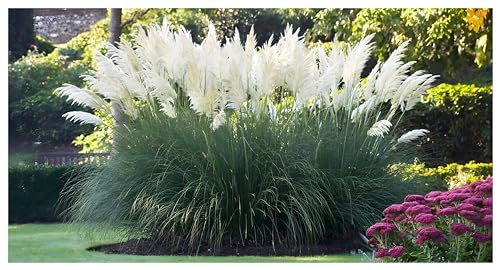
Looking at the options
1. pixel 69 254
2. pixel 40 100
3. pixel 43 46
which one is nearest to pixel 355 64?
pixel 69 254

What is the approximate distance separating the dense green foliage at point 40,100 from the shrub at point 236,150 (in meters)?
8.99

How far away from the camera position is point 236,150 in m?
6.09

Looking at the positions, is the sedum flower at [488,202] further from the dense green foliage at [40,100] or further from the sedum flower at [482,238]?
the dense green foliage at [40,100]

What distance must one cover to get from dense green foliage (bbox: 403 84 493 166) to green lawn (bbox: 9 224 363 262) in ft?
17.4

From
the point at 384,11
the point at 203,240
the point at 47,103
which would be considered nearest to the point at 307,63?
the point at 203,240

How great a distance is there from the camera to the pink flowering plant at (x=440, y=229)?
4.85 m

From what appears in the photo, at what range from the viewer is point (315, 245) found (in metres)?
6.14

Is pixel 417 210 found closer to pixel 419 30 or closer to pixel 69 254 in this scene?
pixel 69 254

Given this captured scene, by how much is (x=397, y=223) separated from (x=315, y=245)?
989mm

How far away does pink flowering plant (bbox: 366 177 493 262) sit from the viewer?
4.85 metres

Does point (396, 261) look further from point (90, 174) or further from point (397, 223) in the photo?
point (90, 174)

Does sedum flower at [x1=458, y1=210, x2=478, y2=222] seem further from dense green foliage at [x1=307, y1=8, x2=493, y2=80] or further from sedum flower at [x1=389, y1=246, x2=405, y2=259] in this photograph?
dense green foliage at [x1=307, y1=8, x2=493, y2=80]

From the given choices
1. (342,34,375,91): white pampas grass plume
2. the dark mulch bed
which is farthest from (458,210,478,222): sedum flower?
(342,34,375,91): white pampas grass plume

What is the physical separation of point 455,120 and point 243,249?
234 inches
